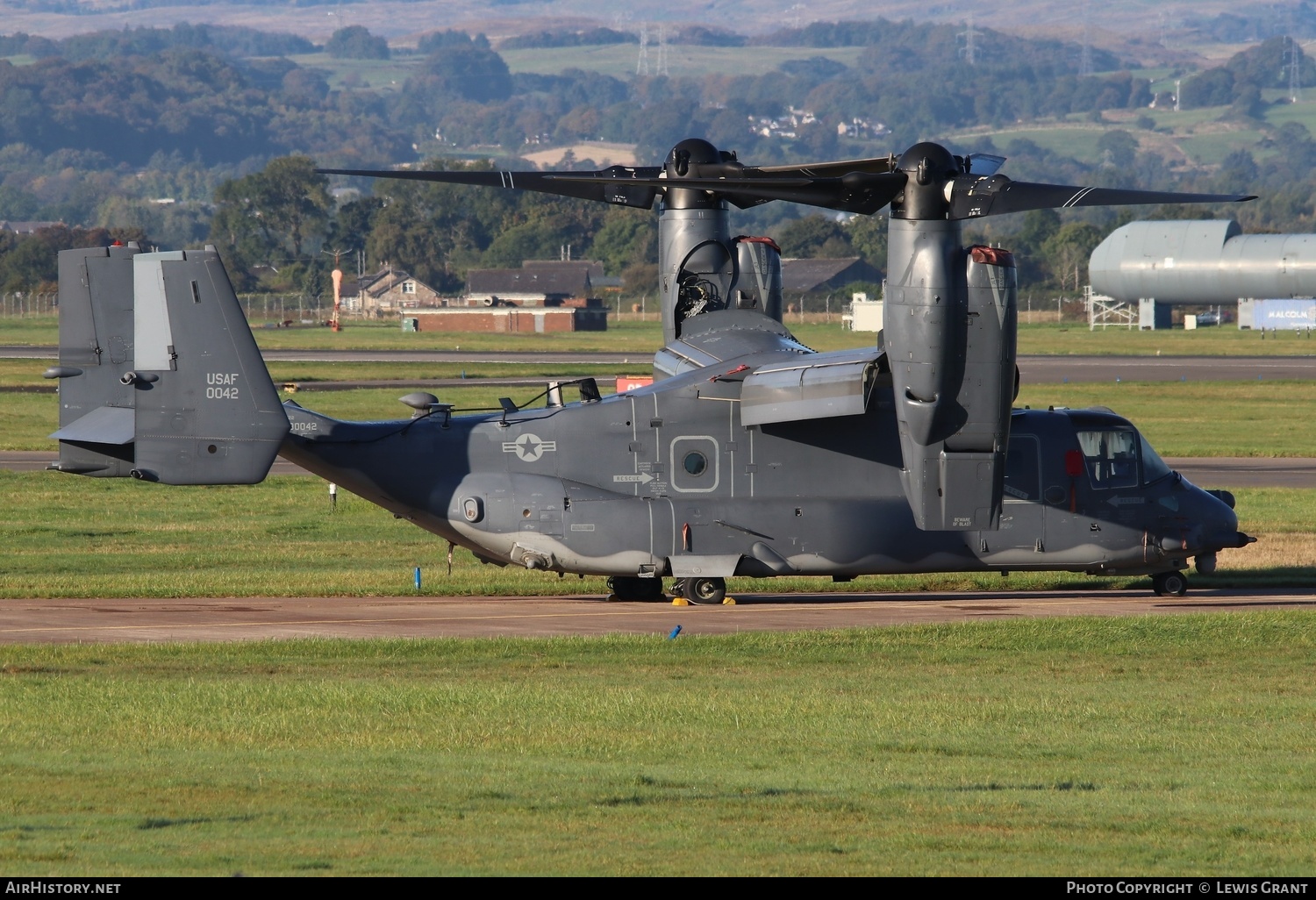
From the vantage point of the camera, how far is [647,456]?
24438 millimetres

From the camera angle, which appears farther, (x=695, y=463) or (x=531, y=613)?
(x=695, y=463)

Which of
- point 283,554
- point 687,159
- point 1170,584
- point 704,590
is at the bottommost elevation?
point 283,554

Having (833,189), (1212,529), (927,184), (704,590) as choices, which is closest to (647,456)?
(704,590)

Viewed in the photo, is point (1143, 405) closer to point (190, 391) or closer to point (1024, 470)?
point (1024, 470)

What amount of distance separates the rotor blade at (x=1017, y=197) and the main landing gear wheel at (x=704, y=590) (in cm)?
721

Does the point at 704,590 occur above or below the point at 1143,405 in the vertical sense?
above

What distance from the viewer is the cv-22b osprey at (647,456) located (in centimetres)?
2348

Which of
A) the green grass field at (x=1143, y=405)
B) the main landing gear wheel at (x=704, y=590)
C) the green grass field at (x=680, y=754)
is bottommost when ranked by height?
the green grass field at (x=1143, y=405)

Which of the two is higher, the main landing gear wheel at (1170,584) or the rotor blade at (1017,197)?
the rotor blade at (1017,197)

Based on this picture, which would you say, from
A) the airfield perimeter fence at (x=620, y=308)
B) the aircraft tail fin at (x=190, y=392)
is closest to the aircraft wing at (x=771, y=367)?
the aircraft tail fin at (x=190, y=392)

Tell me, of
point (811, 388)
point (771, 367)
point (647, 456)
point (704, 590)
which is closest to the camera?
point (811, 388)

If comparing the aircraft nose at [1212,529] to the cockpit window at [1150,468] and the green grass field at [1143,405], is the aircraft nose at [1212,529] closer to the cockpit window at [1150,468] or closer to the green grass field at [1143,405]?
the cockpit window at [1150,468]

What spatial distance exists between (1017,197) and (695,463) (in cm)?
674
